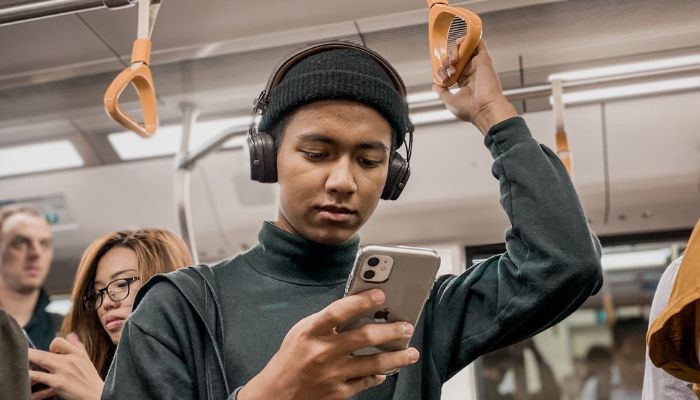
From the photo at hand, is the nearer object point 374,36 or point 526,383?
point 374,36

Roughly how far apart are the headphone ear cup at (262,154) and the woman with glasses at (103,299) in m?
0.96

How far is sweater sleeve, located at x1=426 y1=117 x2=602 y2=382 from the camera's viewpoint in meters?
1.37

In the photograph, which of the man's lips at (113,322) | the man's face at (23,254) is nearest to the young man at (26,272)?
the man's face at (23,254)

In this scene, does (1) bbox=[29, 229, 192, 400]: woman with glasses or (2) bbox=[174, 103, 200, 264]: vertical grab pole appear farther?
(2) bbox=[174, 103, 200, 264]: vertical grab pole

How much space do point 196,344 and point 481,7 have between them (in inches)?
93.3

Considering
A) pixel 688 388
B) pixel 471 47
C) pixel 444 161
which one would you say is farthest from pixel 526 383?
pixel 471 47

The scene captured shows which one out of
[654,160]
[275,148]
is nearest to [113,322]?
[275,148]

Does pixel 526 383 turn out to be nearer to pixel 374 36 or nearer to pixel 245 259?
pixel 374 36

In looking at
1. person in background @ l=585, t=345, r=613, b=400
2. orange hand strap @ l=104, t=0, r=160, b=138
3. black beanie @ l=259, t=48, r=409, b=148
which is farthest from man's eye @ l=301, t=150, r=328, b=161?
person in background @ l=585, t=345, r=613, b=400

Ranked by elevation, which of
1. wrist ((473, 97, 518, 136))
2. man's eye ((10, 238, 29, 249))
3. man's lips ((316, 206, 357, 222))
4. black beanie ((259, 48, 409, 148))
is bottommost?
man's eye ((10, 238, 29, 249))

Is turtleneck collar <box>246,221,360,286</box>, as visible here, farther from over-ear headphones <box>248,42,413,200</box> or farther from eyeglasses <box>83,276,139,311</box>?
eyeglasses <box>83,276,139,311</box>

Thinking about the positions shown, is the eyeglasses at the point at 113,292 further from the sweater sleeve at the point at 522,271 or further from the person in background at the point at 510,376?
the person in background at the point at 510,376

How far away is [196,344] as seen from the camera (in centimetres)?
137

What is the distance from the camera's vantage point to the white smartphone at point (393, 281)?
1.20 meters
